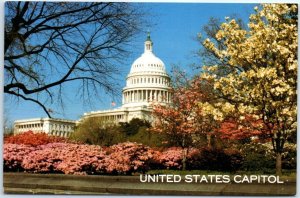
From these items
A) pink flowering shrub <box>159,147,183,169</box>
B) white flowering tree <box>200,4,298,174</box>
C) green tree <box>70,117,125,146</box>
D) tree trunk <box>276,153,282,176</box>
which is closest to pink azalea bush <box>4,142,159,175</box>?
pink flowering shrub <box>159,147,183,169</box>

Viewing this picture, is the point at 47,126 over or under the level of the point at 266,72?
under

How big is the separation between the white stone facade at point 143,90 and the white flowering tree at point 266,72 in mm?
1268

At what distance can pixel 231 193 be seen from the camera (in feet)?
38.9

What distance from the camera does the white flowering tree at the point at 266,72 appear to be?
12.4 meters

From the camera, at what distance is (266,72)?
1235 centimetres

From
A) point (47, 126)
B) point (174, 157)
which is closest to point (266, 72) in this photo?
point (174, 157)

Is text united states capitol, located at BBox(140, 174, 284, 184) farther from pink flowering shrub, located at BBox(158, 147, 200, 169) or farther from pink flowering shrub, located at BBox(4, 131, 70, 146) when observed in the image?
pink flowering shrub, located at BBox(4, 131, 70, 146)

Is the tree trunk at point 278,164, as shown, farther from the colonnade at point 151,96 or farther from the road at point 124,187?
the colonnade at point 151,96

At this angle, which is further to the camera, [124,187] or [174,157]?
[174,157]

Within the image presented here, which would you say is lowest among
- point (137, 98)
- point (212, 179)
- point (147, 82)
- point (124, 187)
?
point (124, 187)

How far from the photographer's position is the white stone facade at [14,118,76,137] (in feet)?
42.0

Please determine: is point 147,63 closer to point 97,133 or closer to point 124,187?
point 97,133

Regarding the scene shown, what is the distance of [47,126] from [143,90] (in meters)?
4.03

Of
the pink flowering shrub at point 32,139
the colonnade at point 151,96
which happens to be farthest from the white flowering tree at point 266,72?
the pink flowering shrub at point 32,139
